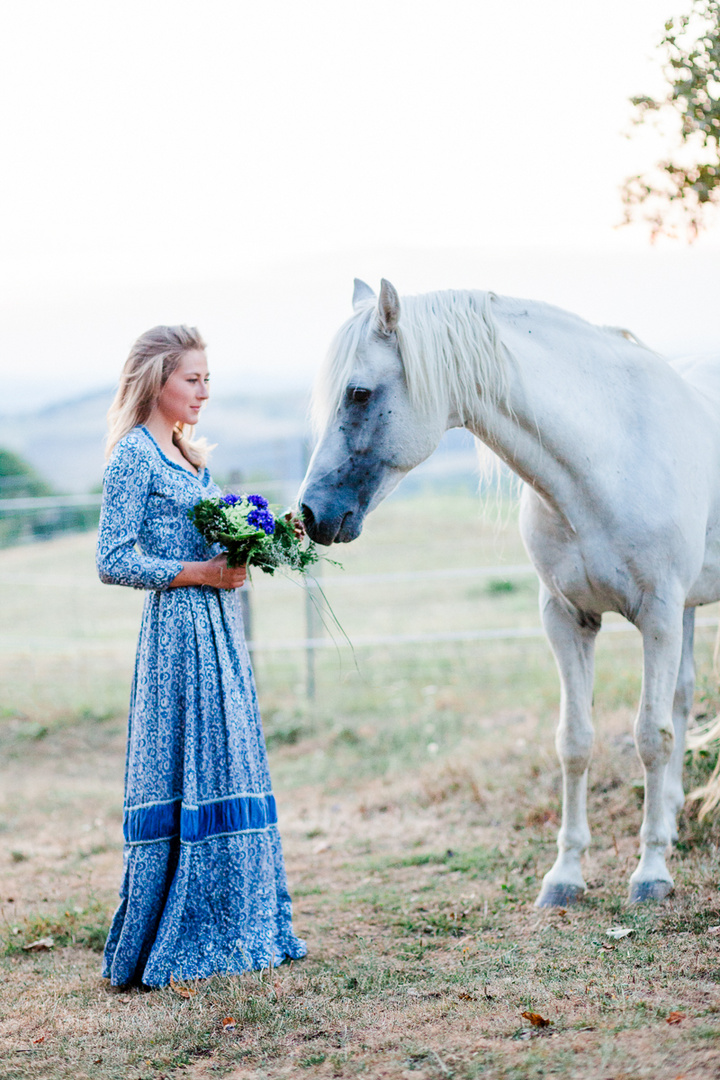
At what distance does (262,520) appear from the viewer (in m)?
2.88

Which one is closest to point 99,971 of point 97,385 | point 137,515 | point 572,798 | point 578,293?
point 137,515

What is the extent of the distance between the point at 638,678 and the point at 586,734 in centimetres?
276

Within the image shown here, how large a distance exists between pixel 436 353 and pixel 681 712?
216 cm

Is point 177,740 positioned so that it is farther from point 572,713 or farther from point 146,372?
point 572,713

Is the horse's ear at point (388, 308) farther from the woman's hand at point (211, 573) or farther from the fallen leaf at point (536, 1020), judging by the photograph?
the fallen leaf at point (536, 1020)

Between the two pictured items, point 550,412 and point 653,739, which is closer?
point 550,412

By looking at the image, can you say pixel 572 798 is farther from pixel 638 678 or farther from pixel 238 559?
pixel 638 678

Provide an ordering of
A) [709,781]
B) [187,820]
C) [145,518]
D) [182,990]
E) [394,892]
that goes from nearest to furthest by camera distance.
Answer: [182,990], [187,820], [145,518], [394,892], [709,781]

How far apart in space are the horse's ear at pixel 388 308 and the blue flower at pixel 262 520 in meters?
0.67

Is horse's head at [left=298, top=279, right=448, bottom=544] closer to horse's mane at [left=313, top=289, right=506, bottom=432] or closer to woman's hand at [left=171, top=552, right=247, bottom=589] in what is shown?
horse's mane at [left=313, top=289, right=506, bottom=432]

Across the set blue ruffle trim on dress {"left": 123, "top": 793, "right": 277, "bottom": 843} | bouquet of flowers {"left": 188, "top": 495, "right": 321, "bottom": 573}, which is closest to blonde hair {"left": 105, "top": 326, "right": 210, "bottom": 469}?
bouquet of flowers {"left": 188, "top": 495, "right": 321, "bottom": 573}

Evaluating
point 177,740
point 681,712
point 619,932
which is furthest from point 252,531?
point 681,712

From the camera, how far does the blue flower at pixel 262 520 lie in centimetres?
287

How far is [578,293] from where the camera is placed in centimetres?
1462
